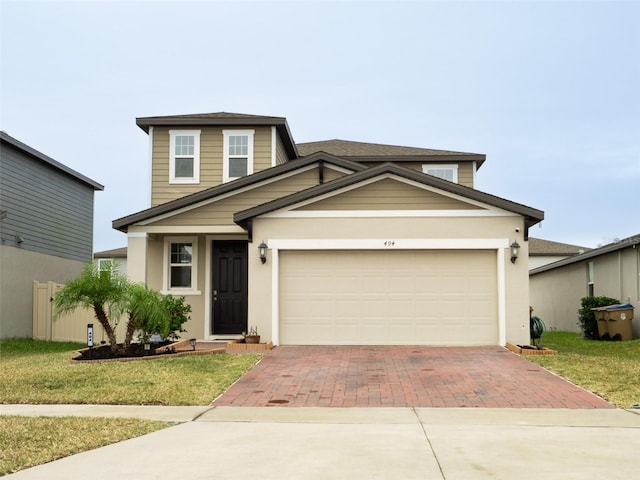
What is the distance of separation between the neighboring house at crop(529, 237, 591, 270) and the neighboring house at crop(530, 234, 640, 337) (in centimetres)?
941

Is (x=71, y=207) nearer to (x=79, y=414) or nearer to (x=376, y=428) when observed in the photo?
(x=79, y=414)

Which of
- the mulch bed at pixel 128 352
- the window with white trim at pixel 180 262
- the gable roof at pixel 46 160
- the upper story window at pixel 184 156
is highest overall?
the gable roof at pixel 46 160

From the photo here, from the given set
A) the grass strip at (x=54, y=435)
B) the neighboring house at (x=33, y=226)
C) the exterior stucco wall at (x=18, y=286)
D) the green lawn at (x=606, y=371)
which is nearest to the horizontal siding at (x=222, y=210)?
the exterior stucco wall at (x=18, y=286)

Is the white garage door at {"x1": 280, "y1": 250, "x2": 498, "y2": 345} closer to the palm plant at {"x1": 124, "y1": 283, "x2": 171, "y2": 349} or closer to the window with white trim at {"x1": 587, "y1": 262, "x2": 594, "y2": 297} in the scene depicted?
the palm plant at {"x1": 124, "y1": 283, "x2": 171, "y2": 349}

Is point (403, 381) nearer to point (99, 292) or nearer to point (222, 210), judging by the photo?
point (99, 292)

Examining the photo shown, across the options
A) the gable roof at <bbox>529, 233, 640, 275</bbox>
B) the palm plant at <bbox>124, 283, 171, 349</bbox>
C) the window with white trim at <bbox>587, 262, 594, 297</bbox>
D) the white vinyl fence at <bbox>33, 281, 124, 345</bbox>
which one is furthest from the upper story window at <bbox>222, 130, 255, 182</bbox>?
the window with white trim at <bbox>587, 262, 594, 297</bbox>

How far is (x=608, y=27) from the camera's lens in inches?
695

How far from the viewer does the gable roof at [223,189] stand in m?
17.6

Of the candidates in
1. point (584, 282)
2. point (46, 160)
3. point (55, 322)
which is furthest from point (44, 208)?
point (584, 282)

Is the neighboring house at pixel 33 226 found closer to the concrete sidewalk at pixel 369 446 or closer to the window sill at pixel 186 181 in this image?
the window sill at pixel 186 181

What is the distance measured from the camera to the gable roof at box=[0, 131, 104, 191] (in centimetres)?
2127

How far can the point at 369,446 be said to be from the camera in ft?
23.3

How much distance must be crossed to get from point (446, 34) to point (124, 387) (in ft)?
45.0

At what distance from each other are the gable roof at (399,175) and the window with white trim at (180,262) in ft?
9.66
